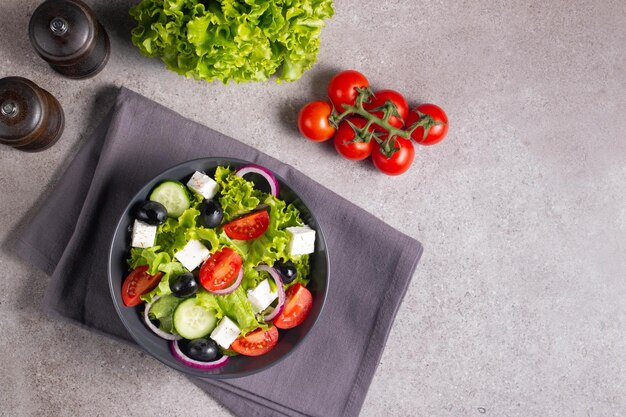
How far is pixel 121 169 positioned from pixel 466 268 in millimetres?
1448

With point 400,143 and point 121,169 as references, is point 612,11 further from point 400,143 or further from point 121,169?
point 121,169

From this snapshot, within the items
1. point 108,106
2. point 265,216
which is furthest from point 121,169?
point 265,216

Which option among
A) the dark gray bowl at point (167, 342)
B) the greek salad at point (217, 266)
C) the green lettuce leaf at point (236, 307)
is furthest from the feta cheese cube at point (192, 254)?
the dark gray bowl at point (167, 342)

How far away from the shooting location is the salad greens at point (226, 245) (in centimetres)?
201

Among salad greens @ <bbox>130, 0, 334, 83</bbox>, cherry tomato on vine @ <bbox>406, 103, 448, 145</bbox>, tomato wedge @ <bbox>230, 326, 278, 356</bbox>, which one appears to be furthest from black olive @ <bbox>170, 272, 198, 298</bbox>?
cherry tomato on vine @ <bbox>406, 103, 448, 145</bbox>

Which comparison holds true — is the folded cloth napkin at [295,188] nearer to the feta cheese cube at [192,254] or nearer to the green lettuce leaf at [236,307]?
the green lettuce leaf at [236,307]

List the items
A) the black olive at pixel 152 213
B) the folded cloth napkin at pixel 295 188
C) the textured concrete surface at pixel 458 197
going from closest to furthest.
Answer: the black olive at pixel 152 213 → the folded cloth napkin at pixel 295 188 → the textured concrete surface at pixel 458 197

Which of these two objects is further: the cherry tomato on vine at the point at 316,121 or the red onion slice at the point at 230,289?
the cherry tomato on vine at the point at 316,121

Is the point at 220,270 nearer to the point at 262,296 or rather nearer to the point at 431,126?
the point at 262,296

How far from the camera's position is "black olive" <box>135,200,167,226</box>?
195cm

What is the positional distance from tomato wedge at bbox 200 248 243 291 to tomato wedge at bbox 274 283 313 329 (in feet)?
0.69

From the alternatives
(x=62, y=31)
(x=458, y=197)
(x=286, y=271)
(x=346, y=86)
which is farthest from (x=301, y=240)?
(x=62, y=31)

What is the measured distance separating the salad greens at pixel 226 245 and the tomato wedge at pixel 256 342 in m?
0.03

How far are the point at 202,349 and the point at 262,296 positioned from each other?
26 cm
